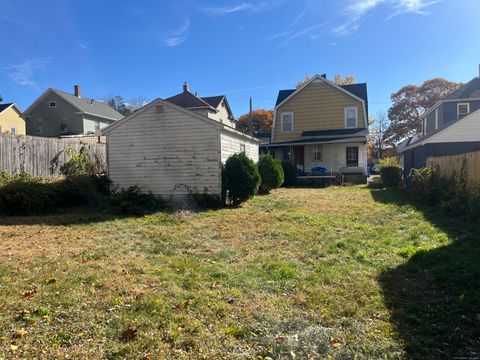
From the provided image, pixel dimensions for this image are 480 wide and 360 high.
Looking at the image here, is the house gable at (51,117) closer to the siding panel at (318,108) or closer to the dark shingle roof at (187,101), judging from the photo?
the dark shingle roof at (187,101)

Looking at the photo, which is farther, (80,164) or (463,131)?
(463,131)

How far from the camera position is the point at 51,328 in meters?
3.54

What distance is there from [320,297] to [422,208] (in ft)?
28.3

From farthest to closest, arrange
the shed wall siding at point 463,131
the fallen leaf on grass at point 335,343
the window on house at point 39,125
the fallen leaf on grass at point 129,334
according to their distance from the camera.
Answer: the window on house at point 39,125 < the shed wall siding at point 463,131 < the fallen leaf on grass at point 129,334 < the fallen leaf on grass at point 335,343

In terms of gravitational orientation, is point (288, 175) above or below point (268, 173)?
below

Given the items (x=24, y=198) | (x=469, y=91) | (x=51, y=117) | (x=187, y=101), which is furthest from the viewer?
(x=51, y=117)

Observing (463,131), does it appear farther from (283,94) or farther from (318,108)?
(283,94)

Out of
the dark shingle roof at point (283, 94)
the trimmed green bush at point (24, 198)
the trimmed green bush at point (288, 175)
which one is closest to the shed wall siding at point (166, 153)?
the trimmed green bush at point (24, 198)

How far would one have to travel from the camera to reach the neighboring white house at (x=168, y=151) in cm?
1283

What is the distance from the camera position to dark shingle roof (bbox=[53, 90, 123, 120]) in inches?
1449

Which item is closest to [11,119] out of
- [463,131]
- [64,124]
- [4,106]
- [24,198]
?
[4,106]

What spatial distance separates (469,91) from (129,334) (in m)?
28.0

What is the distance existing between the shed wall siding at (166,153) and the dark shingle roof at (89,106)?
2649 centimetres

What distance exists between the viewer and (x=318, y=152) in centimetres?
2516
